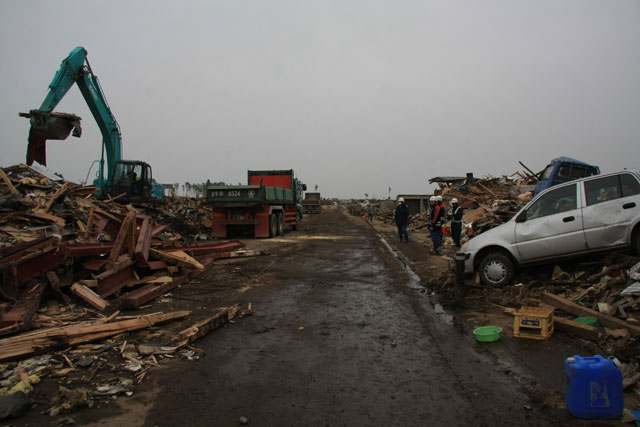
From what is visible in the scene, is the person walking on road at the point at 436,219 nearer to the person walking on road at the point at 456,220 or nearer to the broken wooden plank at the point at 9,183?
the person walking on road at the point at 456,220

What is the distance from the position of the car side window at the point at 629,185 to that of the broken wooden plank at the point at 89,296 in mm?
8894

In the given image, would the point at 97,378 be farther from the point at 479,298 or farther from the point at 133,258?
the point at 479,298

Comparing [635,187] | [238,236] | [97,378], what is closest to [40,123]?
[238,236]

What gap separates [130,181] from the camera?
1812 centimetres

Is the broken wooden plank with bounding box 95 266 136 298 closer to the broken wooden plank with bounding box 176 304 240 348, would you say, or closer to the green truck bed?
the broken wooden plank with bounding box 176 304 240 348

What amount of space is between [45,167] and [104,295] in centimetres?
1140

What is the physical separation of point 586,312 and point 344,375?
3.59 m

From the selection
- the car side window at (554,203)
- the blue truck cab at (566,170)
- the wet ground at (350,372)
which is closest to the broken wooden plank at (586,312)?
the wet ground at (350,372)

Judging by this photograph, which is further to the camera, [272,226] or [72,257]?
[272,226]

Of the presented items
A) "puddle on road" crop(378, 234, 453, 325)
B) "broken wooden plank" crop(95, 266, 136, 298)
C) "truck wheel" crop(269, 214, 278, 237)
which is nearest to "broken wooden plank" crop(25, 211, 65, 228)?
"broken wooden plank" crop(95, 266, 136, 298)

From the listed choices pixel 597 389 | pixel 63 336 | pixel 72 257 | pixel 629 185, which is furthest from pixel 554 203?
pixel 72 257

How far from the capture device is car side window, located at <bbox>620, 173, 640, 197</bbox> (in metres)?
6.83

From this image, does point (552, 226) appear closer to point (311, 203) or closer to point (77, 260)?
point (77, 260)

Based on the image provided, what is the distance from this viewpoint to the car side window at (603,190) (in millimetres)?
7047
